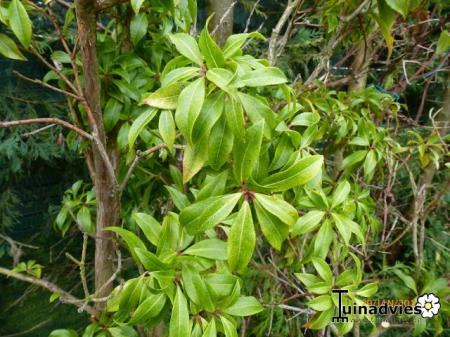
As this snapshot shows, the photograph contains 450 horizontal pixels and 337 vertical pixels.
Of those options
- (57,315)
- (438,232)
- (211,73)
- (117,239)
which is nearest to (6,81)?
(57,315)

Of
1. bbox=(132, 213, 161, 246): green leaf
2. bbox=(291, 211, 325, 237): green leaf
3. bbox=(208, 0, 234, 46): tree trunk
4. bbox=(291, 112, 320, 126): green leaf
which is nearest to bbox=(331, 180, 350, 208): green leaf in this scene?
bbox=(291, 211, 325, 237): green leaf

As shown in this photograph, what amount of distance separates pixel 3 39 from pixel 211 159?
17.5 inches

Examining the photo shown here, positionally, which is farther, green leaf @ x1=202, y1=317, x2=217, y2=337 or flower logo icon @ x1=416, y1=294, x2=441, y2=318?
flower logo icon @ x1=416, y1=294, x2=441, y2=318

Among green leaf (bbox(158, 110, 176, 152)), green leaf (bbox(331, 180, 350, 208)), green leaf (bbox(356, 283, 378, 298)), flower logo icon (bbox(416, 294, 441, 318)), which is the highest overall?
green leaf (bbox(158, 110, 176, 152))

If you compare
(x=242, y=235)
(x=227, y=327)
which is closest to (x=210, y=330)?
(x=227, y=327)

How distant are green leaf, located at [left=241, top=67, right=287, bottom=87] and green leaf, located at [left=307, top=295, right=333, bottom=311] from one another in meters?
0.50

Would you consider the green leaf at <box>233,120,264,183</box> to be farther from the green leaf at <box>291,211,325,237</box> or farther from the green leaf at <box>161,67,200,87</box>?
the green leaf at <box>291,211,325,237</box>

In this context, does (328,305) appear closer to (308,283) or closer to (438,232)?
(308,283)

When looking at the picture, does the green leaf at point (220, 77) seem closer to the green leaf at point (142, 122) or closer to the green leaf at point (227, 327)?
the green leaf at point (142, 122)

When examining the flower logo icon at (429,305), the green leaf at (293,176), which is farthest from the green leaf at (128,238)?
the flower logo icon at (429,305)

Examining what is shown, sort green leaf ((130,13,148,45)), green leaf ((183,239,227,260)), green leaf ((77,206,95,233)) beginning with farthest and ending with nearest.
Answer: green leaf ((77,206,95,233)) < green leaf ((130,13,148,45)) < green leaf ((183,239,227,260))

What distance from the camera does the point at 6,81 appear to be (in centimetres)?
165

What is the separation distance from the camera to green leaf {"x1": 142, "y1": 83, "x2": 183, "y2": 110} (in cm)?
54

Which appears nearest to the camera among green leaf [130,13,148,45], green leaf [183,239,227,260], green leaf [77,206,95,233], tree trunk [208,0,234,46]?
green leaf [183,239,227,260]
